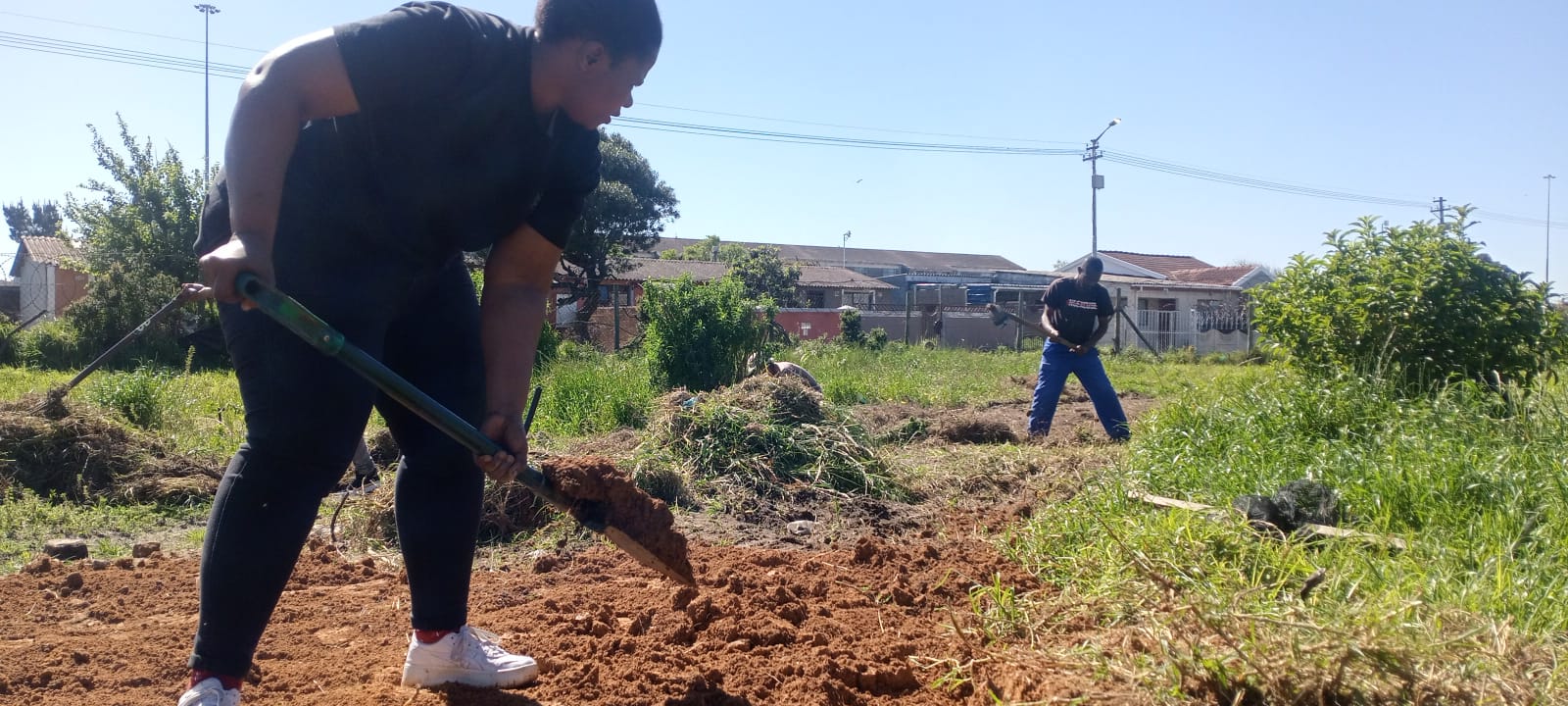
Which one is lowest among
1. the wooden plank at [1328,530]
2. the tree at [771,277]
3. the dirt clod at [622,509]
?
the wooden plank at [1328,530]

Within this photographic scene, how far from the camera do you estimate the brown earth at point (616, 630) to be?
7.38ft

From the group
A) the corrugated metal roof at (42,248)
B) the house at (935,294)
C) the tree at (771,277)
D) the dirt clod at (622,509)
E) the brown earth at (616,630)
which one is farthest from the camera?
the tree at (771,277)

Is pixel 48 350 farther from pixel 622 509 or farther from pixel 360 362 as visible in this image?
pixel 360 362

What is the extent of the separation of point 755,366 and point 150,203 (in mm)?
13894

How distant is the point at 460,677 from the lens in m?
2.25

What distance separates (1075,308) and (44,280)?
3591cm

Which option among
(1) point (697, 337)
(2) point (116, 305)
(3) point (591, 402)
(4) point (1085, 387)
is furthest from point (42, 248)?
(4) point (1085, 387)

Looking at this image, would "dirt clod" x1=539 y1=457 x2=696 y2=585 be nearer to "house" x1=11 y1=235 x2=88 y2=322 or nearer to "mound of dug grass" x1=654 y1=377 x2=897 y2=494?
"mound of dug grass" x1=654 y1=377 x2=897 y2=494

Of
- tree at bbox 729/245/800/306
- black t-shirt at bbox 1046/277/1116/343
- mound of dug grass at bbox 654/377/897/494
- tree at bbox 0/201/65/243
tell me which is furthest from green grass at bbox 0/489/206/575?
tree at bbox 0/201/65/243

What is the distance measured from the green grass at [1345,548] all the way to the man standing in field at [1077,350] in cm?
142

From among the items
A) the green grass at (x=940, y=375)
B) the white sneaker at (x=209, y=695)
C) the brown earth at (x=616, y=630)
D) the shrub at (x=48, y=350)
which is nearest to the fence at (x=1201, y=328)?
the green grass at (x=940, y=375)

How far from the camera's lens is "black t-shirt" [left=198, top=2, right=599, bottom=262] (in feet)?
6.36

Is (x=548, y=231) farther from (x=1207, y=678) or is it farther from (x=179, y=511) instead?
(x=179, y=511)

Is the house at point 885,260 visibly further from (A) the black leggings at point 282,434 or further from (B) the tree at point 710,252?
(A) the black leggings at point 282,434
